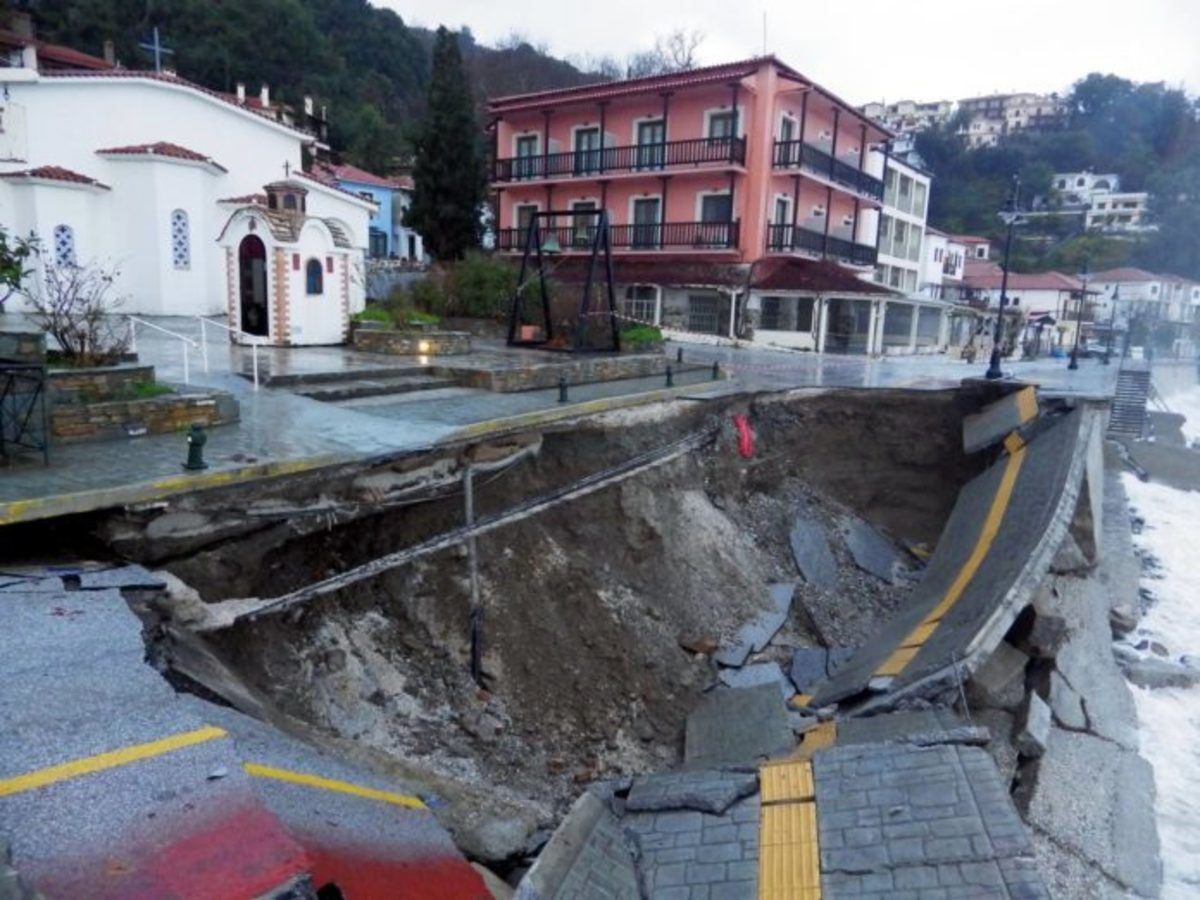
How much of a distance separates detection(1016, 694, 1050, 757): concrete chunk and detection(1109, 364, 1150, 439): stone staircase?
71.4 ft

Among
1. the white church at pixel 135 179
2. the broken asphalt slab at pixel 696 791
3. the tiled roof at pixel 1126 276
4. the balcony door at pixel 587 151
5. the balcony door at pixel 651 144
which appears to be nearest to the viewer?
the broken asphalt slab at pixel 696 791

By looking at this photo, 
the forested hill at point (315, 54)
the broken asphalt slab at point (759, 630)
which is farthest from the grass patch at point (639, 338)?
the forested hill at point (315, 54)

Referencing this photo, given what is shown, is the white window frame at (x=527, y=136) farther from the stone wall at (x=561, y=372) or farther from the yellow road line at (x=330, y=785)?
the yellow road line at (x=330, y=785)

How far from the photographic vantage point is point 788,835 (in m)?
4.74

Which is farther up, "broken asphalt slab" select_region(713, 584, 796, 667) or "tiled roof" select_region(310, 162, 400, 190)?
"tiled roof" select_region(310, 162, 400, 190)

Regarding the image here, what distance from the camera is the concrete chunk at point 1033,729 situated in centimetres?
708

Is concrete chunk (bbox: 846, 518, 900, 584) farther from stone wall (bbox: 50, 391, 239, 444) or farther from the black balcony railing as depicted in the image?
the black balcony railing

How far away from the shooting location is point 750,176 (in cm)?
2945

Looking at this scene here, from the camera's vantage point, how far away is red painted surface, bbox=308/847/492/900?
136 inches

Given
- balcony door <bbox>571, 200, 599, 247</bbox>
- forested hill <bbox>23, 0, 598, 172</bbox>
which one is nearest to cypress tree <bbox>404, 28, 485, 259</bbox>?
balcony door <bbox>571, 200, 599, 247</bbox>

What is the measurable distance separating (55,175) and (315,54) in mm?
29010

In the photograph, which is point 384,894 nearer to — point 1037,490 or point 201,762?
point 201,762

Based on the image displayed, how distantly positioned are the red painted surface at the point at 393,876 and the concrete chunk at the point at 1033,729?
5.10 meters

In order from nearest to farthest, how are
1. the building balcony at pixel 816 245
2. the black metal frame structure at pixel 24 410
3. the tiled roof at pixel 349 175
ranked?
1. the black metal frame structure at pixel 24 410
2. the building balcony at pixel 816 245
3. the tiled roof at pixel 349 175
